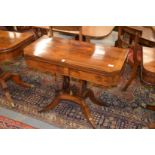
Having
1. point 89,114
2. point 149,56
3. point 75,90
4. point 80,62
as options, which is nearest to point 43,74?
point 75,90

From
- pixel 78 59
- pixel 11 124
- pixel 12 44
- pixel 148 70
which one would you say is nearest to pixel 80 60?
pixel 78 59

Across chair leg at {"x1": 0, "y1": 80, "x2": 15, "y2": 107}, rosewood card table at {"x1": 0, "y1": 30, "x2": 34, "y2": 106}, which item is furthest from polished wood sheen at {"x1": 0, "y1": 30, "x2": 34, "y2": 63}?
chair leg at {"x1": 0, "y1": 80, "x2": 15, "y2": 107}

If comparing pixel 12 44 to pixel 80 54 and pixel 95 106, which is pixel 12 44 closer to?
pixel 80 54

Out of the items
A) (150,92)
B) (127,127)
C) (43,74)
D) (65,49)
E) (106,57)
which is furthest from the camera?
(43,74)

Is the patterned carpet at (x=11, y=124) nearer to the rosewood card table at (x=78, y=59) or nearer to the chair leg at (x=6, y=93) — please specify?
the chair leg at (x=6, y=93)

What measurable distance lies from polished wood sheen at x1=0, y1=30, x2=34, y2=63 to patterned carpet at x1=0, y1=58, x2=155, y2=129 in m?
0.72

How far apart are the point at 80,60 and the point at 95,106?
92 cm

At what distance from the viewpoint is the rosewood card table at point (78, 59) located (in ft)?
5.30

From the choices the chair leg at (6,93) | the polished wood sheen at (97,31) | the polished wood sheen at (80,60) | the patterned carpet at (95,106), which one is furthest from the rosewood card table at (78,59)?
the chair leg at (6,93)

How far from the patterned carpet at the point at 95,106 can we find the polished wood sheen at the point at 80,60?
28.5 inches

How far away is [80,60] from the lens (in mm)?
1698

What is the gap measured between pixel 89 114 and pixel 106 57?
2.60ft

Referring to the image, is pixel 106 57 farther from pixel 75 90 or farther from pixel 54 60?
pixel 75 90

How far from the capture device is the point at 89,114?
220 centimetres
